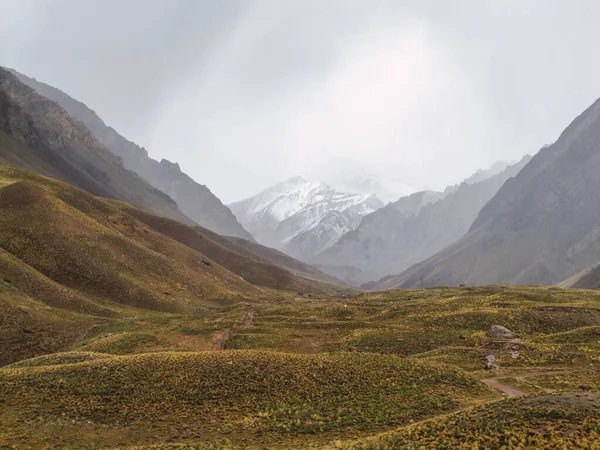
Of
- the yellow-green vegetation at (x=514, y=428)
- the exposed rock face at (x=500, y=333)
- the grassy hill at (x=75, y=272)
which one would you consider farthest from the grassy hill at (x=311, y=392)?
the grassy hill at (x=75, y=272)

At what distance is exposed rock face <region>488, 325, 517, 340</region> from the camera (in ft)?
172

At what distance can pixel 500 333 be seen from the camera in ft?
175

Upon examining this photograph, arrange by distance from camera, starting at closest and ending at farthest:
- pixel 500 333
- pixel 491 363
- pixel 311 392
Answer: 1. pixel 311 392
2. pixel 491 363
3. pixel 500 333

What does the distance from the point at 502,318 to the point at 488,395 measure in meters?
30.7

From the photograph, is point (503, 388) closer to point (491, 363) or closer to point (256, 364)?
point (491, 363)

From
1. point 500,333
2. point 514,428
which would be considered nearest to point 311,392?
point 514,428

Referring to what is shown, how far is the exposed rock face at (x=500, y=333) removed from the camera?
52500 mm

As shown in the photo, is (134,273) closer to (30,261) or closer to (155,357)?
(30,261)

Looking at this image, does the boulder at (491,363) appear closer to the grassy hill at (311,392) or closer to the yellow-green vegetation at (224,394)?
the grassy hill at (311,392)

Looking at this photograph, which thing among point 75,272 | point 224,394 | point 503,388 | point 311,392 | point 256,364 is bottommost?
point 224,394

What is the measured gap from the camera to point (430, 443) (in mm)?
20984

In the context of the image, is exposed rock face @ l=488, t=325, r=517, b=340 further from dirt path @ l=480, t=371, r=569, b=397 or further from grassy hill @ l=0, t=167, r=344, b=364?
grassy hill @ l=0, t=167, r=344, b=364

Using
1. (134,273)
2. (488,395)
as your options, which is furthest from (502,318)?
(134,273)

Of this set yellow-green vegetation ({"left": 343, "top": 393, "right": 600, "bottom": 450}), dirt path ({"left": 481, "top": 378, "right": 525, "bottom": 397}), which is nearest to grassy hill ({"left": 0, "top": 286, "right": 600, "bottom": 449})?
yellow-green vegetation ({"left": 343, "top": 393, "right": 600, "bottom": 450})
